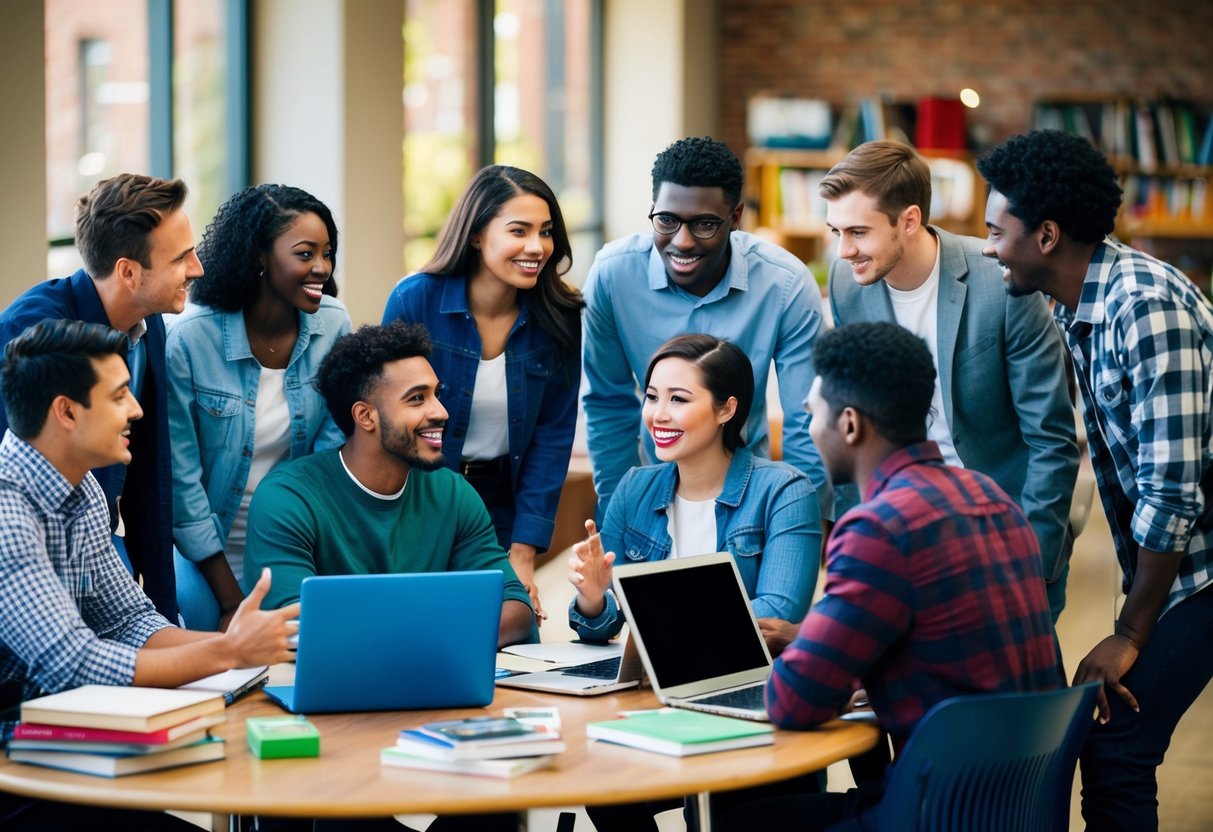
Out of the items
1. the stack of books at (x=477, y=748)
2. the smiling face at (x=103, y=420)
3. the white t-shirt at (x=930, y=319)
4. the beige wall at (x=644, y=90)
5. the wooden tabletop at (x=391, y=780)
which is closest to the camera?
the wooden tabletop at (x=391, y=780)

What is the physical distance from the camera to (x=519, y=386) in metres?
3.32

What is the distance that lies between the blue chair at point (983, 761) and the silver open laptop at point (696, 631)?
0.29 metres

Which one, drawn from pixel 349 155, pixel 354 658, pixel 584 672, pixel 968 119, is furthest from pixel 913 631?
pixel 968 119

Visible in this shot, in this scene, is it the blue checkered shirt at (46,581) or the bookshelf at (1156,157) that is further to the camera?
the bookshelf at (1156,157)

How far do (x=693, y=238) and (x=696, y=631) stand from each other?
1.07 meters

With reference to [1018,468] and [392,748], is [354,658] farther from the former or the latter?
[1018,468]

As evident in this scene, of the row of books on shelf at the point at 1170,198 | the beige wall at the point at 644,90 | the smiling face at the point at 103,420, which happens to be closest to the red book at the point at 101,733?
the smiling face at the point at 103,420

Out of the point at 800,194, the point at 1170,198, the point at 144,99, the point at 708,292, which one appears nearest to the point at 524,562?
the point at 708,292

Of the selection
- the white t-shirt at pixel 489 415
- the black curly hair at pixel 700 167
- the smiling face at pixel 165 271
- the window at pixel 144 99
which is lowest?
the white t-shirt at pixel 489 415

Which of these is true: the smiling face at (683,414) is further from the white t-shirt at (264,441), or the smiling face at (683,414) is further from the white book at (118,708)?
the white book at (118,708)

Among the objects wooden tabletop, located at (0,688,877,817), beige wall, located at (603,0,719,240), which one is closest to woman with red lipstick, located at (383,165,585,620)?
wooden tabletop, located at (0,688,877,817)

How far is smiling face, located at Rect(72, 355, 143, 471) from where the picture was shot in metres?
2.25

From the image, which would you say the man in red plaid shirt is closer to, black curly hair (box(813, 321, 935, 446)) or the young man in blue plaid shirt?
black curly hair (box(813, 321, 935, 446))

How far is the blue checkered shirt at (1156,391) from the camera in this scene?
2393 mm
